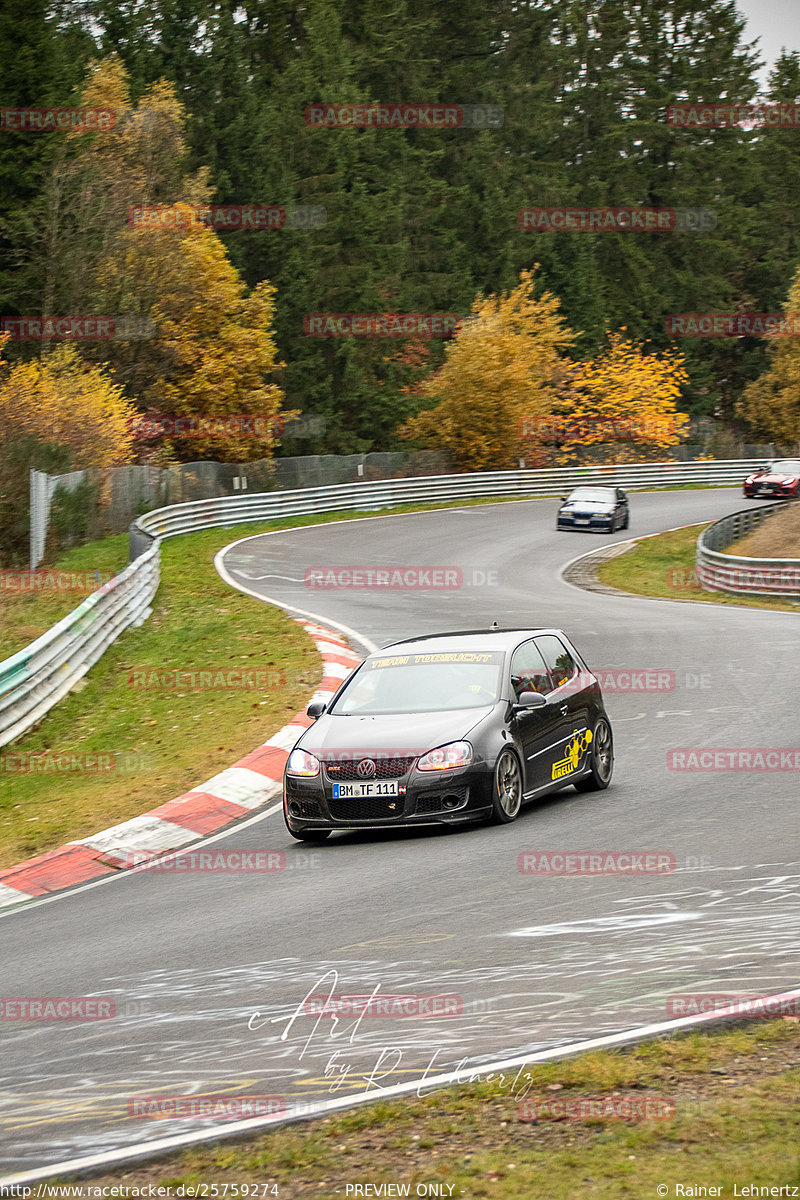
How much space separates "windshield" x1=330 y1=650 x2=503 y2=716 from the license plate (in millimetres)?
838

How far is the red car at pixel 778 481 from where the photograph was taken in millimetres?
50469

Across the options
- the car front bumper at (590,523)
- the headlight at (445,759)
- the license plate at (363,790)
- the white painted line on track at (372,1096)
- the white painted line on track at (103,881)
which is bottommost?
the car front bumper at (590,523)

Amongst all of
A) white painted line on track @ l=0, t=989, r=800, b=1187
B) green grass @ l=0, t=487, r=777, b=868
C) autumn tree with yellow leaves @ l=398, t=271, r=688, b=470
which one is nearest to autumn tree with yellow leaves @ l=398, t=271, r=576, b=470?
autumn tree with yellow leaves @ l=398, t=271, r=688, b=470

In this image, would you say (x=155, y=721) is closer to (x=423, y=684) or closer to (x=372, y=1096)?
(x=423, y=684)

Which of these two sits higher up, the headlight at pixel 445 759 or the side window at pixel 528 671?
the side window at pixel 528 671

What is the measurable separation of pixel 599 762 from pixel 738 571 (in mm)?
19781

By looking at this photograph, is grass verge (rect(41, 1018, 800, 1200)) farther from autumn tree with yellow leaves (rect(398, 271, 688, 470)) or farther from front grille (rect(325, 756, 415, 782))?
autumn tree with yellow leaves (rect(398, 271, 688, 470))

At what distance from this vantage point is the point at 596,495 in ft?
146

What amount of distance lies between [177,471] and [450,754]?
34238 mm

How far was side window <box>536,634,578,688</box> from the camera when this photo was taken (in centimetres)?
1208

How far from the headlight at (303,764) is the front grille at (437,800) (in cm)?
81

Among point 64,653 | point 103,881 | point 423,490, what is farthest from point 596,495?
point 103,881

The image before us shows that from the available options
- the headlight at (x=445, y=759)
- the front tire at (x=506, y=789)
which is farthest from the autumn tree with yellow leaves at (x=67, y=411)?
the headlight at (x=445, y=759)

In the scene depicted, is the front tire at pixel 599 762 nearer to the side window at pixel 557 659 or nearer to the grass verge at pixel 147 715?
the side window at pixel 557 659
